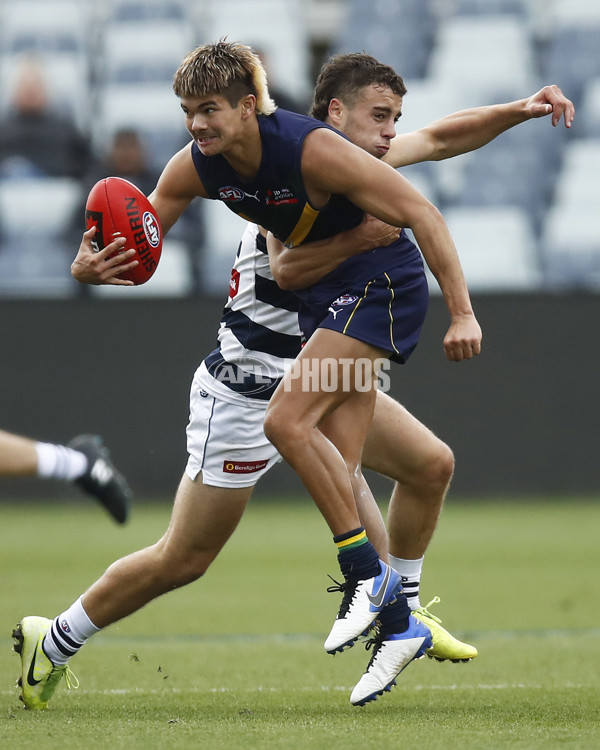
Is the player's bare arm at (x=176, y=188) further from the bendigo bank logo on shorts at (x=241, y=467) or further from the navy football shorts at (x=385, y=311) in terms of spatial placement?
the bendigo bank logo on shorts at (x=241, y=467)

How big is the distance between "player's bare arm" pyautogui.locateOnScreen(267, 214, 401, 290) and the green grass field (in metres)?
1.67

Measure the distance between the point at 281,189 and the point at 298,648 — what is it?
2.75 meters

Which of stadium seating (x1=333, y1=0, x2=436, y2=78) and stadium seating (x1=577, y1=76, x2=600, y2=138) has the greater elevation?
stadium seating (x1=333, y1=0, x2=436, y2=78)

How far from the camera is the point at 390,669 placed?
4.48m

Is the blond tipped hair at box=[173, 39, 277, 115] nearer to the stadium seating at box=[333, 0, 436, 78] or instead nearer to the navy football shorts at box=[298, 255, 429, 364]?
the navy football shorts at box=[298, 255, 429, 364]

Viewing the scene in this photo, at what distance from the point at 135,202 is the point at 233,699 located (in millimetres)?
2021

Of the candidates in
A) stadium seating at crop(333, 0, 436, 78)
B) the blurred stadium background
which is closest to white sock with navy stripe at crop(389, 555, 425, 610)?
the blurred stadium background

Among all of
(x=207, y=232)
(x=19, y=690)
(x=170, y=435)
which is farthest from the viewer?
(x=207, y=232)

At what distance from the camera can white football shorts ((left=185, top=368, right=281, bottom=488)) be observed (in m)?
4.91

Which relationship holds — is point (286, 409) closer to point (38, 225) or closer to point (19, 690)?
point (19, 690)

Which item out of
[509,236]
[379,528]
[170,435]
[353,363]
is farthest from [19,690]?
[509,236]

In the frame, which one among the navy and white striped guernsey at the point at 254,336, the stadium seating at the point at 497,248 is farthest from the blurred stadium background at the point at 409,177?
the navy and white striped guernsey at the point at 254,336

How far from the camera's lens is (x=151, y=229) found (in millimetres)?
4848

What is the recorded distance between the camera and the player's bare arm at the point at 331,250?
4738 millimetres
